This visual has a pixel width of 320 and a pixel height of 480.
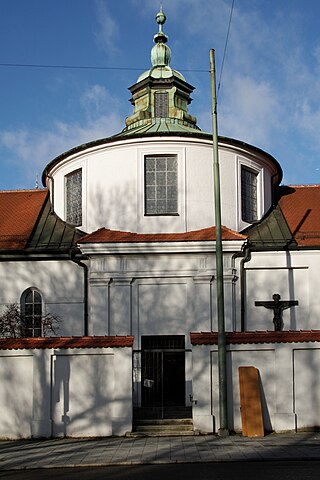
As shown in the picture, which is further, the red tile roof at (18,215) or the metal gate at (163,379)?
the red tile roof at (18,215)

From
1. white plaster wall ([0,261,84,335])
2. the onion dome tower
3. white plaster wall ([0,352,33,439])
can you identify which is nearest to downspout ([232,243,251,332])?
white plaster wall ([0,261,84,335])

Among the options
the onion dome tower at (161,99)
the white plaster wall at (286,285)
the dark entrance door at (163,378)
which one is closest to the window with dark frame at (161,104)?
the onion dome tower at (161,99)

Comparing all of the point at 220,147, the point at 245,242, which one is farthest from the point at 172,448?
the point at 220,147

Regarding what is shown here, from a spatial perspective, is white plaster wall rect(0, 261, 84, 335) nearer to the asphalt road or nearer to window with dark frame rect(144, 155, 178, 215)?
window with dark frame rect(144, 155, 178, 215)

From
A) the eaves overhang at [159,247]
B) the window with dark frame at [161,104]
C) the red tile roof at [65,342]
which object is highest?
the window with dark frame at [161,104]

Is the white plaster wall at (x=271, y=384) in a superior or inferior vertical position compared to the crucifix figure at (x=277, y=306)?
inferior

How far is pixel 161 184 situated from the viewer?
19.9 metres

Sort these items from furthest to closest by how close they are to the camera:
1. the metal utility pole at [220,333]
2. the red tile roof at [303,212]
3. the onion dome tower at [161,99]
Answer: the onion dome tower at [161,99] → the red tile roof at [303,212] → the metal utility pole at [220,333]

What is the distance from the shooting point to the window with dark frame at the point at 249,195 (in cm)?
2092

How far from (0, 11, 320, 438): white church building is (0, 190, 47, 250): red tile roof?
0.28 ft

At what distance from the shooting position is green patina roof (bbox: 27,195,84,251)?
64.6 ft

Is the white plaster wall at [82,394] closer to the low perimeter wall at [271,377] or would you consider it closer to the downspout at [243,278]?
the low perimeter wall at [271,377]

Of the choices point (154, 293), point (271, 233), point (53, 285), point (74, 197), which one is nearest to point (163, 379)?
point (154, 293)

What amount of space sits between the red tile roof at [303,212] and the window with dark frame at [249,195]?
1183mm
